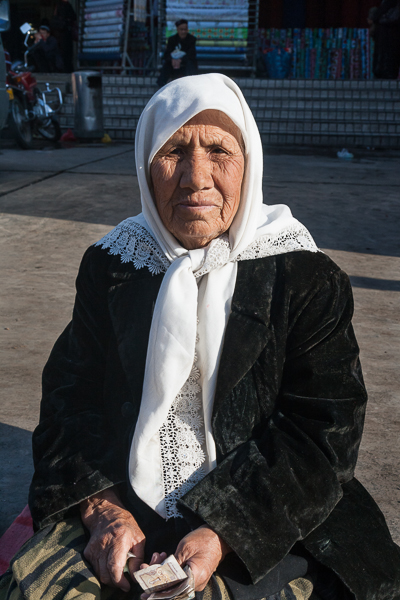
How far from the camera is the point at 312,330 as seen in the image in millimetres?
1535

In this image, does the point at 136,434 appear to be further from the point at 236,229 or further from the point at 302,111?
the point at 302,111

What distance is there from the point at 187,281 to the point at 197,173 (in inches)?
10.0

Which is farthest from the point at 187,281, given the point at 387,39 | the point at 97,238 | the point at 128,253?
the point at 387,39

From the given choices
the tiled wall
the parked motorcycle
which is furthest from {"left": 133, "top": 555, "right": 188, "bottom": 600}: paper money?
the tiled wall

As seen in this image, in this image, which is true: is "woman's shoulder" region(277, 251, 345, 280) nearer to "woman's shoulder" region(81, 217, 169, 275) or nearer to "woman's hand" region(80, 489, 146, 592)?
"woman's shoulder" region(81, 217, 169, 275)

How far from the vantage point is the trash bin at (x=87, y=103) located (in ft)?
37.9

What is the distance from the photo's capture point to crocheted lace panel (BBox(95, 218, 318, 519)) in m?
1.51

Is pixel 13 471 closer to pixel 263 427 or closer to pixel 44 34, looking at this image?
pixel 263 427

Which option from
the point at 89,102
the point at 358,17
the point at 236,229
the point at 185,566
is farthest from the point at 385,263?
the point at 358,17

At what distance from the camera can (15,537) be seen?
2035 millimetres

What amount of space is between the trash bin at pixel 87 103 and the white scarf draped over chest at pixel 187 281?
10458 mm

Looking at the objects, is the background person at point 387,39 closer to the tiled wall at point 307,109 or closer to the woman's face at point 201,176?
the tiled wall at point 307,109

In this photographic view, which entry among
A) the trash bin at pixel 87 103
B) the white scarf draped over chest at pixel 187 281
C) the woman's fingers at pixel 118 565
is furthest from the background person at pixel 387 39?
the woman's fingers at pixel 118 565

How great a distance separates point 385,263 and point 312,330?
372cm
